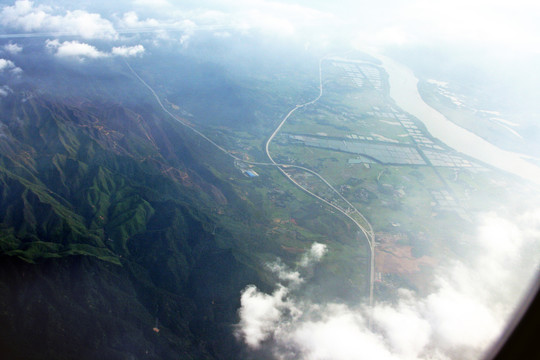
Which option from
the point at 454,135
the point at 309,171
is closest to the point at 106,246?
the point at 309,171

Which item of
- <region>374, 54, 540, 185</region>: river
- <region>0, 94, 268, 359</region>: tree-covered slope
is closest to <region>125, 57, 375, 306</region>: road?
<region>0, 94, 268, 359</region>: tree-covered slope

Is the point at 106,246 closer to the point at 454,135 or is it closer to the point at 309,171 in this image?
the point at 309,171

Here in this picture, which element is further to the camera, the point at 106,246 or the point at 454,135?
the point at 454,135

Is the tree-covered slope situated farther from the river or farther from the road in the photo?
the river

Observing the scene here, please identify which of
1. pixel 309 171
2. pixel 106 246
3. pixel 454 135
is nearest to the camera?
pixel 106 246

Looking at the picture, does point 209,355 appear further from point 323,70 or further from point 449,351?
point 323,70

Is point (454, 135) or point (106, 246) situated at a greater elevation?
point (106, 246)

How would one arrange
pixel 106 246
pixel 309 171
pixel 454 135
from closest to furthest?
pixel 106 246 < pixel 309 171 < pixel 454 135

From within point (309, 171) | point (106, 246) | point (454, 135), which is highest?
point (106, 246)

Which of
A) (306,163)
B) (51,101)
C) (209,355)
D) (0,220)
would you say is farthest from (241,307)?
(51,101)

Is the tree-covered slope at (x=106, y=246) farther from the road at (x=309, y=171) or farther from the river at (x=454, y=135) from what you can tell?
the river at (x=454, y=135)
